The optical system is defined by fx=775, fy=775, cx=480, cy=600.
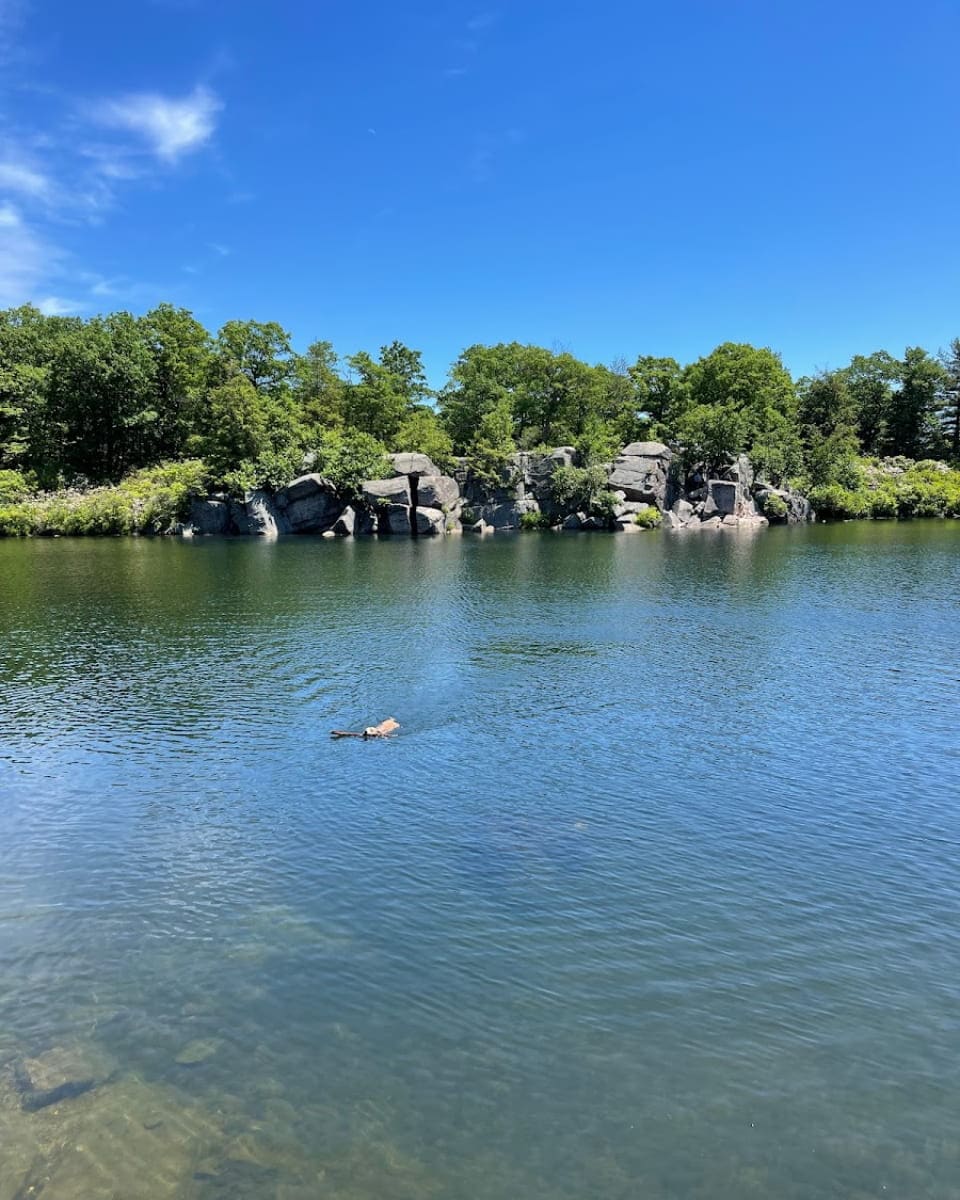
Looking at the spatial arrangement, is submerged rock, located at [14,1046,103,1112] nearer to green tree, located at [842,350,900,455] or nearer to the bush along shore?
the bush along shore

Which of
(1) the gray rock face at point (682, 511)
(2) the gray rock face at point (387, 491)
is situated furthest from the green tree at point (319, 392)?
(1) the gray rock face at point (682, 511)

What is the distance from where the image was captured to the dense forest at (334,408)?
92.0m

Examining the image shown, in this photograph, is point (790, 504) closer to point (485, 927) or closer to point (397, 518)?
point (397, 518)

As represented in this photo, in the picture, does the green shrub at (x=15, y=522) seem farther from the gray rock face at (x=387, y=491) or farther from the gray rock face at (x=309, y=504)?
the gray rock face at (x=387, y=491)

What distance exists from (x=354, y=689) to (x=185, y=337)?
295ft

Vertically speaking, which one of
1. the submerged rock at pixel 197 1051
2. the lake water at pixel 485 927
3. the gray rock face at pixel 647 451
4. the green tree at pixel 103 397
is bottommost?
the submerged rock at pixel 197 1051

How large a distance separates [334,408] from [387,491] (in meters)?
24.3

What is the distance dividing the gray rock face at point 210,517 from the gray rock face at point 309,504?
6153mm

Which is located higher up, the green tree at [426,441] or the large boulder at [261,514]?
the green tree at [426,441]

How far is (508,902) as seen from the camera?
40.7 ft

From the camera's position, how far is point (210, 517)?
292 feet

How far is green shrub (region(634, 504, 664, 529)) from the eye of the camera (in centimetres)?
9181

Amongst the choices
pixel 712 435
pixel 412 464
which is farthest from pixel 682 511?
pixel 412 464

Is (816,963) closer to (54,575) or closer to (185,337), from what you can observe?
(54,575)
